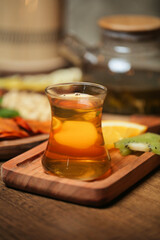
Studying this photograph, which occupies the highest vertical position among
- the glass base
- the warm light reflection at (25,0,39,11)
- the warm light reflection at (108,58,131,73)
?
the warm light reflection at (25,0,39,11)

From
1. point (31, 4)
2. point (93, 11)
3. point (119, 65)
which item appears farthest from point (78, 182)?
point (93, 11)

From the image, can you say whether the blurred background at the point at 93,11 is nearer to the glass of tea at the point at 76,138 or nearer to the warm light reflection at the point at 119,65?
the warm light reflection at the point at 119,65

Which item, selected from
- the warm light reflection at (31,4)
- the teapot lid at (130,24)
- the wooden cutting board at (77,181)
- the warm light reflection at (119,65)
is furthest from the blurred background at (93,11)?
the wooden cutting board at (77,181)

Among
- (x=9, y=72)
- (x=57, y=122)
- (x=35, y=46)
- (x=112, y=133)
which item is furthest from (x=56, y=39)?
(x=57, y=122)

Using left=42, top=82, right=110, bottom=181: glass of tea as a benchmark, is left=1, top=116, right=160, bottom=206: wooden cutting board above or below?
below

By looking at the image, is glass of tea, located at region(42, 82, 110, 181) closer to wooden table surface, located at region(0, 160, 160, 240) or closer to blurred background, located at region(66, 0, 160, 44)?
wooden table surface, located at region(0, 160, 160, 240)

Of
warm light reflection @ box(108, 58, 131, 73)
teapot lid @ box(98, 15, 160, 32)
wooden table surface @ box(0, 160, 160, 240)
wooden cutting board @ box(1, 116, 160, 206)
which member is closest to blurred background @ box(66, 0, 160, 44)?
teapot lid @ box(98, 15, 160, 32)
